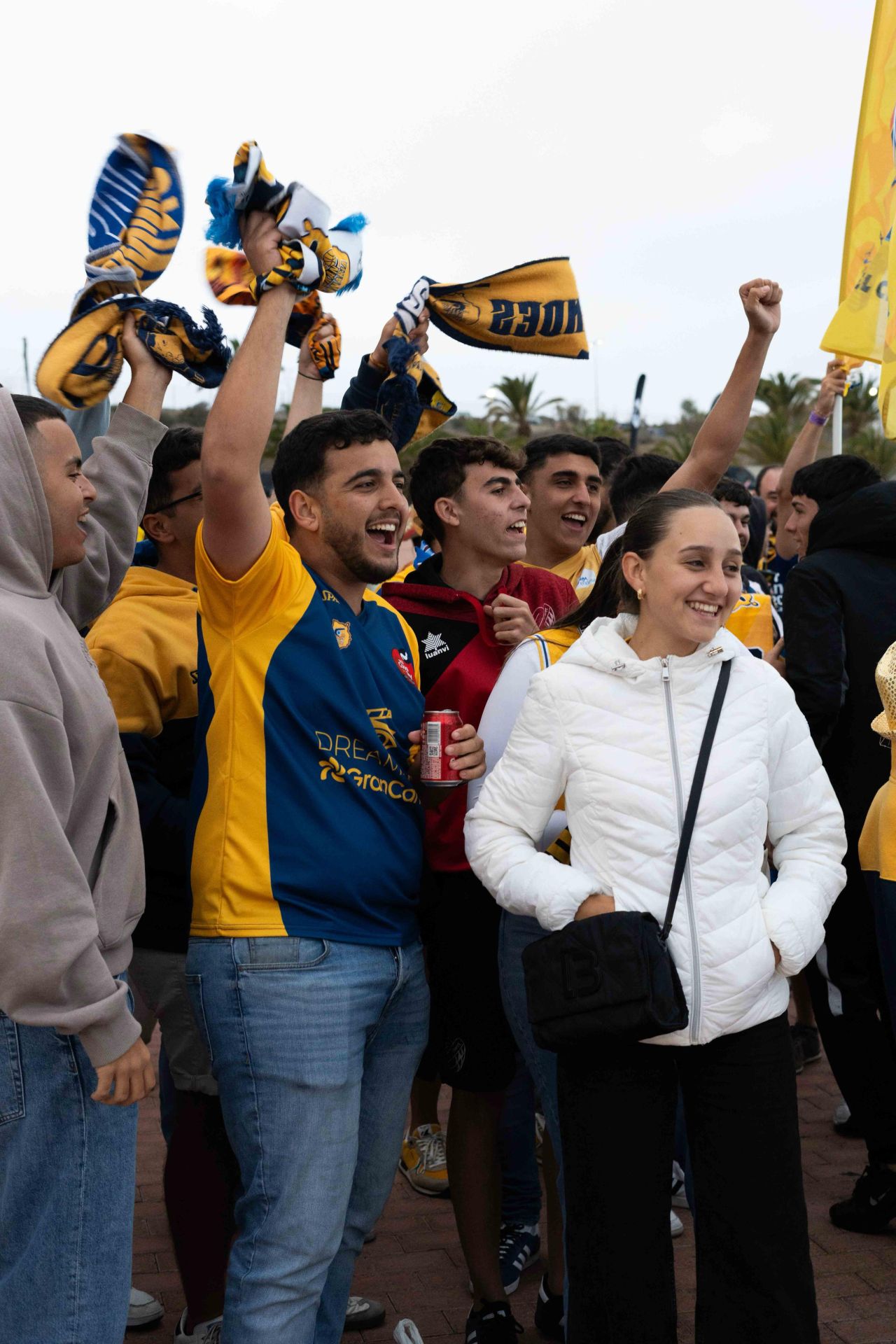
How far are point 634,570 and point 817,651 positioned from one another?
154 cm

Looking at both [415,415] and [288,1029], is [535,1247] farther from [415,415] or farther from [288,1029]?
[415,415]

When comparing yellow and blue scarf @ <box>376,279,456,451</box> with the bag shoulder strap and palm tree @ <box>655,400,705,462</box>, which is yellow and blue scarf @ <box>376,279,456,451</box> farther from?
palm tree @ <box>655,400,705,462</box>

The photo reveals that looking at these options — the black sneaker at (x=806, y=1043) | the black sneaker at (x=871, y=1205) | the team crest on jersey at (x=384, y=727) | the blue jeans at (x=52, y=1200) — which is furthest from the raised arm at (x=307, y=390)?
the black sneaker at (x=806, y=1043)

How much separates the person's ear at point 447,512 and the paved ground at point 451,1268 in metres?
2.36

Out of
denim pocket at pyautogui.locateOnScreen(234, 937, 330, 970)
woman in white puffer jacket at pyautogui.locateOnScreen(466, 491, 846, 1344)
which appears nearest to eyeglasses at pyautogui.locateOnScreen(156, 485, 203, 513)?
woman in white puffer jacket at pyautogui.locateOnScreen(466, 491, 846, 1344)

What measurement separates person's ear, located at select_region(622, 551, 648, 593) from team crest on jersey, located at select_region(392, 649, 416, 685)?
62cm

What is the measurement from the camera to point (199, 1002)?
274 cm

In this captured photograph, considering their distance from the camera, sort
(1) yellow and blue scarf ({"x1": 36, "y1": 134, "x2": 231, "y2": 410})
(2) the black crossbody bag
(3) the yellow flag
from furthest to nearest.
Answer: (3) the yellow flag, (1) yellow and blue scarf ({"x1": 36, "y1": 134, "x2": 231, "y2": 410}), (2) the black crossbody bag

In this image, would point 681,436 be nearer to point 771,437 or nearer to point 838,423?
point 771,437

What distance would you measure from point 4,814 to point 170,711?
105 centimetres

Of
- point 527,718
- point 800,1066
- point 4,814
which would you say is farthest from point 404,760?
point 800,1066

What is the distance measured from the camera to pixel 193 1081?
317 cm

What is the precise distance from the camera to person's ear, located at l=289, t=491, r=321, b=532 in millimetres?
3072

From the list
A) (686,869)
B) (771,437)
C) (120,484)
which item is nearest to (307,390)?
(120,484)
